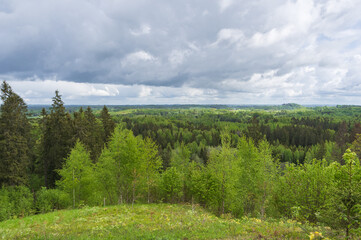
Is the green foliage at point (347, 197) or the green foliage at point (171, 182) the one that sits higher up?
the green foliage at point (347, 197)

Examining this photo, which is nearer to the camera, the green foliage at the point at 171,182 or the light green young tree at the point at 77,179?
the light green young tree at the point at 77,179

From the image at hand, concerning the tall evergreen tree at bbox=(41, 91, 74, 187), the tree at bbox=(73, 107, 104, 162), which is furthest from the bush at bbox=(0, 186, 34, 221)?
the tree at bbox=(73, 107, 104, 162)

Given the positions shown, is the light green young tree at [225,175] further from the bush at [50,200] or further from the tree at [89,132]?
the tree at [89,132]

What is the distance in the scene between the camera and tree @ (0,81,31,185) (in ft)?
97.8

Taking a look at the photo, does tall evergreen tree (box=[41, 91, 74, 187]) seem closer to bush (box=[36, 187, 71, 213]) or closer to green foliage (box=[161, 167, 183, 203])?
bush (box=[36, 187, 71, 213])

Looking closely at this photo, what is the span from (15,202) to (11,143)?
945 cm

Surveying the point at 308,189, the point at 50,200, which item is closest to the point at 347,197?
the point at 308,189

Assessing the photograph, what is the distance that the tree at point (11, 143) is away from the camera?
29.8 m

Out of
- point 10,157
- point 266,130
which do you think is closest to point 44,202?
point 10,157

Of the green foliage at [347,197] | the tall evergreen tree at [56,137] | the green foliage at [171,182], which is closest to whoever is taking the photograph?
the green foliage at [347,197]

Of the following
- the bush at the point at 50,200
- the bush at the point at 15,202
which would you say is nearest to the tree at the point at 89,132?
the bush at the point at 50,200

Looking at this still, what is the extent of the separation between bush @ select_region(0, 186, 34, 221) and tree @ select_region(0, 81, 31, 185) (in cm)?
156

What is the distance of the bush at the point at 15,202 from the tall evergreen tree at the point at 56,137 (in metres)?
8.36

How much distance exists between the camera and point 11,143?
99.3 feet
